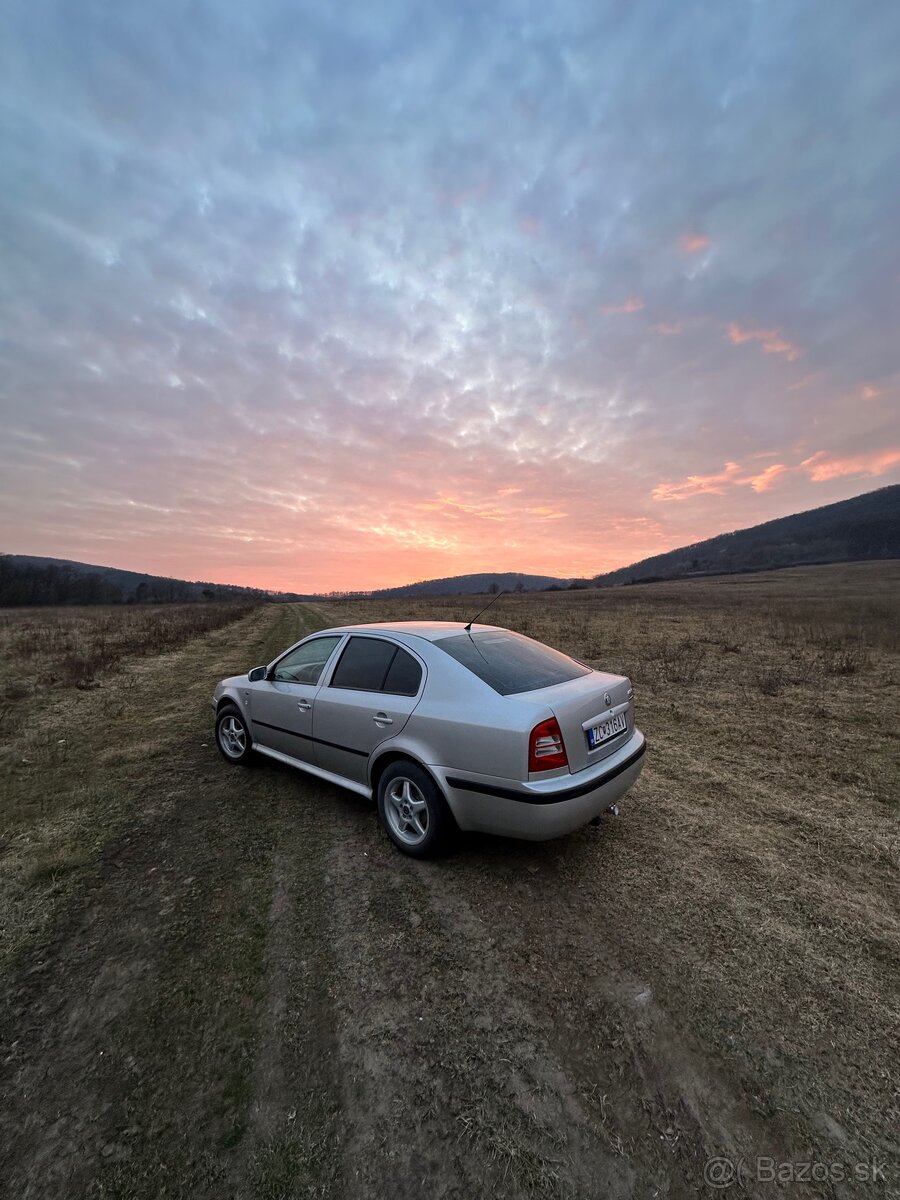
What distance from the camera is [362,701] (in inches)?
156

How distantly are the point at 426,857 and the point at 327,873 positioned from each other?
71 cm

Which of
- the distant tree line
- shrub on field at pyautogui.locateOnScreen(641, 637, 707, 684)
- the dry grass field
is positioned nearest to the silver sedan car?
the dry grass field

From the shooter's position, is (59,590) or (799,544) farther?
(799,544)

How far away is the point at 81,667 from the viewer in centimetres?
1129

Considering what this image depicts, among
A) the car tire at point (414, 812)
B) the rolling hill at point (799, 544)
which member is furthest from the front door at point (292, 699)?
the rolling hill at point (799, 544)

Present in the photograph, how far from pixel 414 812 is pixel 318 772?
3.99 feet

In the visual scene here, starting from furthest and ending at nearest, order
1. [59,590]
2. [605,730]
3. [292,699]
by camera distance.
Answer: [59,590], [292,699], [605,730]

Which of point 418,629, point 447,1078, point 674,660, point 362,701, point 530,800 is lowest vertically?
point 447,1078

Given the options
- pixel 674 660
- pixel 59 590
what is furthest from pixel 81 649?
pixel 59 590

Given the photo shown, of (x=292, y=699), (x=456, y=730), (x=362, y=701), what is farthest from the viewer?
(x=292, y=699)

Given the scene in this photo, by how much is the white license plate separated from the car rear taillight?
1.00 ft

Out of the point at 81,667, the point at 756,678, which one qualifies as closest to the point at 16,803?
the point at 81,667

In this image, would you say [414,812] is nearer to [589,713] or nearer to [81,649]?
[589,713]

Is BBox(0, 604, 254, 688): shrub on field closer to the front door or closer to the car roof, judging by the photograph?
the front door
